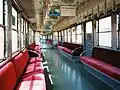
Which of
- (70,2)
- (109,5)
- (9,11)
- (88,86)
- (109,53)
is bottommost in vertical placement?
(88,86)

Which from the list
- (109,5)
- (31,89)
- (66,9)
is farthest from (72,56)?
(31,89)

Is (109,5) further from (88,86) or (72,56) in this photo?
(72,56)

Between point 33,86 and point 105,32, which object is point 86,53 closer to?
point 105,32

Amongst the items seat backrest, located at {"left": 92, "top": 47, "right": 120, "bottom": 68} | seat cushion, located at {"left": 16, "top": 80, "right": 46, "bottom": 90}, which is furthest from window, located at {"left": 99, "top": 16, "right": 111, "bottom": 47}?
seat cushion, located at {"left": 16, "top": 80, "right": 46, "bottom": 90}

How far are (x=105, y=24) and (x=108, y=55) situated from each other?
54.9 inches

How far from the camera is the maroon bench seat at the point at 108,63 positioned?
5287 mm

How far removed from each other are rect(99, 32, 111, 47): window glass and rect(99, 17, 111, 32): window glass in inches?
7.7

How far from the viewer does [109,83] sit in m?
5.82

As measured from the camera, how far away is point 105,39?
25.7 feet

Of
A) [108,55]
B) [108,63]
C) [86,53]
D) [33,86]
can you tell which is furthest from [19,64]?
[86,53]

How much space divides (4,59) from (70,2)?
688 cm

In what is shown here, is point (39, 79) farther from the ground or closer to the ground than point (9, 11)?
closer to the ground

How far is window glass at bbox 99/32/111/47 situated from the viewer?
7399mm

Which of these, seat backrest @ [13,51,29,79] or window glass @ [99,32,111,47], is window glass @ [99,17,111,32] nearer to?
window glass @ [99,32,111,47]
